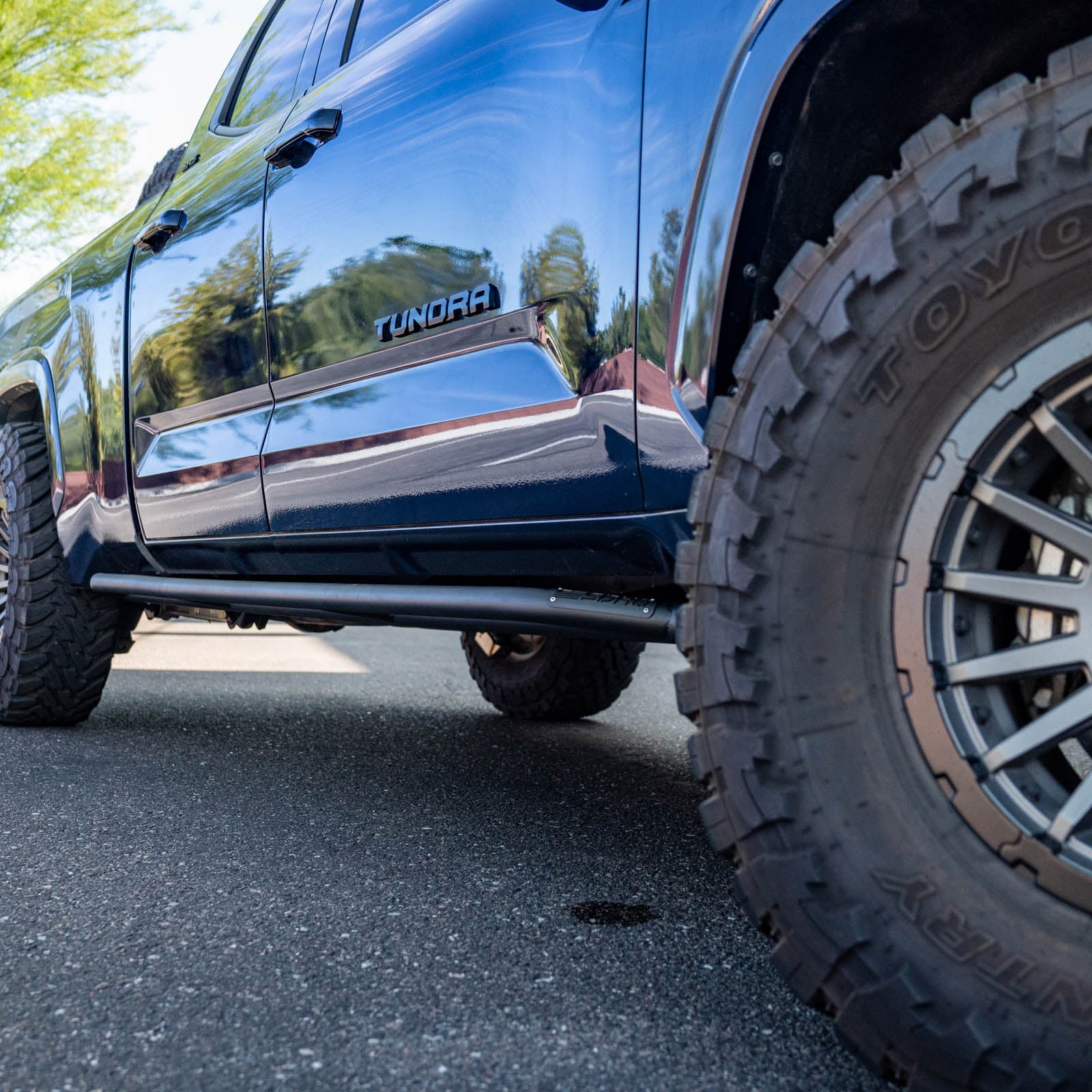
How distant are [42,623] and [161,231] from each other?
1.18 meters

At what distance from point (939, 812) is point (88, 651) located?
2.76 meters

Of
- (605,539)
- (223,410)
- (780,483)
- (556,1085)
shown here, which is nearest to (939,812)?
(780,483)

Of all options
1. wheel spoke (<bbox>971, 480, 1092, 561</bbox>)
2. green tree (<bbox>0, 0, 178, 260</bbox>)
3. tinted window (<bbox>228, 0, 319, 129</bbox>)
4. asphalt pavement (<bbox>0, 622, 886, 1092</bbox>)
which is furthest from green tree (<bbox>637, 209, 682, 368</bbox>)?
green tree (<bbox>0, 0, 178, 260</bbox>)

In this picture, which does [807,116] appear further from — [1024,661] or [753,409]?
[1024,661]

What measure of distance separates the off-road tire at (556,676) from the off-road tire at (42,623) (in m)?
1.17

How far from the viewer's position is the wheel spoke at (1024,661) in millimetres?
1018

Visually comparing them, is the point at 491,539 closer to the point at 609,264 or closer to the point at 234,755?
the point at 609,264

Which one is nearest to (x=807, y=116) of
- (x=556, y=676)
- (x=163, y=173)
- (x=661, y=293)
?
(x=661, y=293)

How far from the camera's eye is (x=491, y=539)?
70.4 inches

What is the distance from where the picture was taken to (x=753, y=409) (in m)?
1.16

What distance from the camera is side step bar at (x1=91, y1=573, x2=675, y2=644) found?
64.7 inches

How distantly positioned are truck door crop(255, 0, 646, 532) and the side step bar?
13cm

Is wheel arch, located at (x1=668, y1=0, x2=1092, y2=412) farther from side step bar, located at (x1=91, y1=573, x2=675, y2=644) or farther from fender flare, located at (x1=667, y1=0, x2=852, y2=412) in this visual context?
side step bar, located at (x1=91, y1=573, x2=675, y2=644)

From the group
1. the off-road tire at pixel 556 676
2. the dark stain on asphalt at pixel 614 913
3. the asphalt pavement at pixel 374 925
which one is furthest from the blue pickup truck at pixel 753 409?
the off-road tire at pixel 556 676
